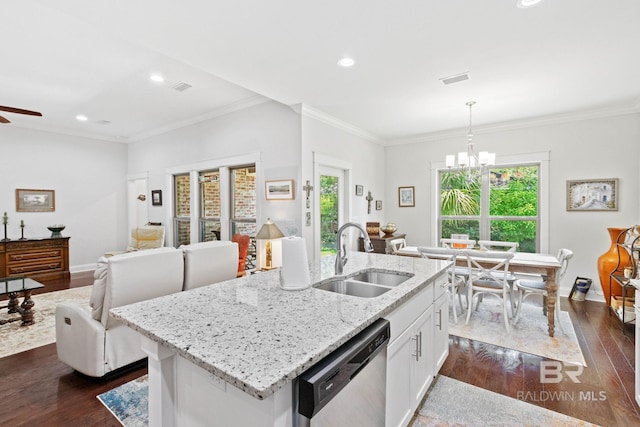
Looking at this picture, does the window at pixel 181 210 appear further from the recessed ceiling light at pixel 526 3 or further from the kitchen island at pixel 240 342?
the recessed ceiling light at pixel 526 3

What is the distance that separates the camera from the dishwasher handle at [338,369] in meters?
0.95

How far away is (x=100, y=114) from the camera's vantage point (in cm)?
529

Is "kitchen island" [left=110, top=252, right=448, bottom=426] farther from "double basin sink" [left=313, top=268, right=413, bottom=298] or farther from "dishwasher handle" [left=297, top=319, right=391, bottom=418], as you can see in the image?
"double basin sink" [left=313, top=268, right=413, bottom=298]

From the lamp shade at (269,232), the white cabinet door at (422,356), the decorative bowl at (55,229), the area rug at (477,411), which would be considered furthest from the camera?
the decorative bowl at (55,229)

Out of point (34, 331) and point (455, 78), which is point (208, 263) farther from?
point (455, 78)

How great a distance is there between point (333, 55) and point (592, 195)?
4.34 meters

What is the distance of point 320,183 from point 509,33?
2860 mm

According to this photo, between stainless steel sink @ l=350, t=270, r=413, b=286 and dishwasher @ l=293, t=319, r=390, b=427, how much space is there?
826mm

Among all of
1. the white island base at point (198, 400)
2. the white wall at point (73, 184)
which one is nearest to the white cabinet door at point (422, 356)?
the white island base at point (198, 400)

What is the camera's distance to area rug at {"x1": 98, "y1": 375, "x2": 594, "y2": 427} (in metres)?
1.97

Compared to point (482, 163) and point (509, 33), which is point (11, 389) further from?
point (482, 163)

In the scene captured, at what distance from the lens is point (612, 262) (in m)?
4.01

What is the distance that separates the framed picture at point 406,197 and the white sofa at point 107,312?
4.59m

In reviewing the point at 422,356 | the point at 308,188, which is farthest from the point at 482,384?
the point at 308,188
